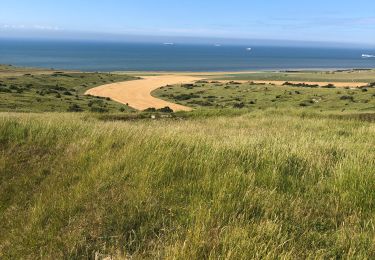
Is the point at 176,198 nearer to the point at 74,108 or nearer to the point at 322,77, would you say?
the point at 74,108

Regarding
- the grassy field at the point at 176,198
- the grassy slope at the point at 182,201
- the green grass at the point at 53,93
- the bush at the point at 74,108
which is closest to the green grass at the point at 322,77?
the green grass at the point at 53,93

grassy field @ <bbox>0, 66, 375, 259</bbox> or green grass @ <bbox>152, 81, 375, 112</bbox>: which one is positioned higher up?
grassy field @ <bbox>0, 66, 375, 259</bbox>

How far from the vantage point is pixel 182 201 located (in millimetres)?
5594

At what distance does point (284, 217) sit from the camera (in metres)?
5.12

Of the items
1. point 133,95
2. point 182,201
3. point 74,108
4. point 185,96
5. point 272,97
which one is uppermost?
point 182,201

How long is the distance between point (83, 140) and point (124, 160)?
6.26 ft

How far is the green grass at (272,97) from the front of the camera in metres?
47.6

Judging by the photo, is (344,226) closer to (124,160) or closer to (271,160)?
(271,160)

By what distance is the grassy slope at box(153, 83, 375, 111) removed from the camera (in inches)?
1879

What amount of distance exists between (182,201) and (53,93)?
56125mm

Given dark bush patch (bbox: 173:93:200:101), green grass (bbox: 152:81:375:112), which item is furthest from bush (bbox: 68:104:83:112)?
dark bush patch (bbox: 173:93:200:101)

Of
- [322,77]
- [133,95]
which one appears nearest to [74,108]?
[133,95]

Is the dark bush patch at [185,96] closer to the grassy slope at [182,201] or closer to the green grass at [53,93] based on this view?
the green grass at [53,93]

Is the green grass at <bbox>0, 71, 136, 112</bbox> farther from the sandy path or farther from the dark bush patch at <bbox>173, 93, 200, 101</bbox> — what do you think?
the dark bush patch at <bbox>173, 93, 200, 101</bbox>
